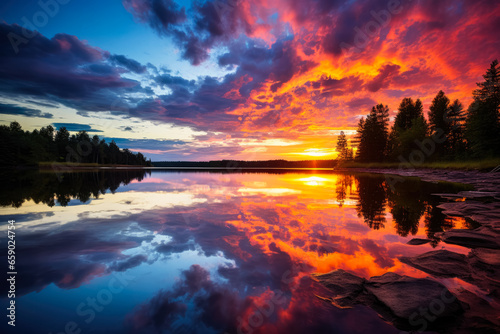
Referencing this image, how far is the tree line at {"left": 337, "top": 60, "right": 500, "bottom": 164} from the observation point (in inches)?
1651

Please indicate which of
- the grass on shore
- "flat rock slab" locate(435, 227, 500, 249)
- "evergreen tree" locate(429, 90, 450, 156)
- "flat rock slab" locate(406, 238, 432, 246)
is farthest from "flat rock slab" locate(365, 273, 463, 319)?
"evergreen tree" locate(429, 90, 450, 156)

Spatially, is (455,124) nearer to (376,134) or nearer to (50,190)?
(376,134)

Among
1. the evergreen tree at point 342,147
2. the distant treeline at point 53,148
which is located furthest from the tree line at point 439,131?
the distant treeline at point 53,148

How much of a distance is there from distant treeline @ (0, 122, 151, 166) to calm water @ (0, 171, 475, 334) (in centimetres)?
9780

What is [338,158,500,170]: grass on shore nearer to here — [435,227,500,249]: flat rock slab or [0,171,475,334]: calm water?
[0,171,475,334]: calm water

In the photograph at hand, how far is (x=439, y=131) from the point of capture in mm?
63688

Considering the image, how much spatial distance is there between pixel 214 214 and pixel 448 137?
8361cm

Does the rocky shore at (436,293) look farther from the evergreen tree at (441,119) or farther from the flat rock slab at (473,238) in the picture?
the evergreen tree at (441,119)

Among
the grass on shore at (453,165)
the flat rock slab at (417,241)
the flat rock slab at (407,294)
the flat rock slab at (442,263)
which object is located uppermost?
the grass on shore at (453,165)

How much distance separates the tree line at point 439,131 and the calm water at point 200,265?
48972 mm

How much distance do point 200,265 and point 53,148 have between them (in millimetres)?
138182

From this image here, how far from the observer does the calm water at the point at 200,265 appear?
357cm

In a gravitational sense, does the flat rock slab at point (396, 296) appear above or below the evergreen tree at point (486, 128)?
below

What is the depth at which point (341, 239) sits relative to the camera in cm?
748
